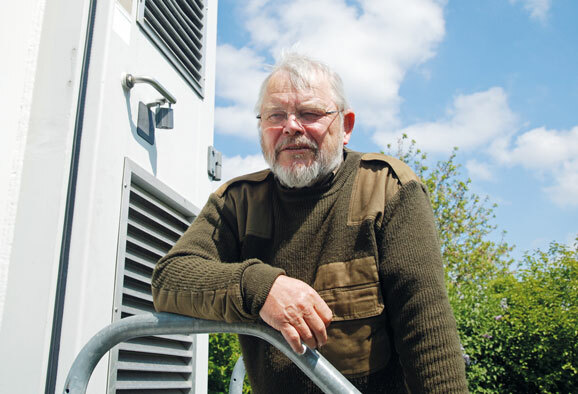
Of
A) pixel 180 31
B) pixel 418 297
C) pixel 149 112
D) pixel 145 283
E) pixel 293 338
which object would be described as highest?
pixel 180 31

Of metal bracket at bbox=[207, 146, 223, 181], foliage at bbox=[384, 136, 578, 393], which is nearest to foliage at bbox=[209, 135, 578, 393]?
foliage at bbox=[384, 136, 578, 393]

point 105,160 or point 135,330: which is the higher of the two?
point 105,160

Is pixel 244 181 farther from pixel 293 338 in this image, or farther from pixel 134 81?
pixel 134 81

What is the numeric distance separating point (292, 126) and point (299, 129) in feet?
0.09

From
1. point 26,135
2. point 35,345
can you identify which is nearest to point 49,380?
point 35,345

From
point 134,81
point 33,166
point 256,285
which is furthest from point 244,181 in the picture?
point 134,81

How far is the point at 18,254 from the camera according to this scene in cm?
201

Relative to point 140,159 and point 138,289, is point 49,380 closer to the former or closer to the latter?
point 138,289

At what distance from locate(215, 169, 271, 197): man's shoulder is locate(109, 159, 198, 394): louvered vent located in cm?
84

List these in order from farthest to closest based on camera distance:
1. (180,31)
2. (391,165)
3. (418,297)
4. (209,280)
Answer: (180,31)
(391,165)
(418,297)
(209,280)

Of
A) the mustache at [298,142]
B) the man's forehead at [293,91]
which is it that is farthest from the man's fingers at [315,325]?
the man's forehead at [293,91]

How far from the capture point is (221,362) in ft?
18.8

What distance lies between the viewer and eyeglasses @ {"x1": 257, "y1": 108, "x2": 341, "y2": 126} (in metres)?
1.80

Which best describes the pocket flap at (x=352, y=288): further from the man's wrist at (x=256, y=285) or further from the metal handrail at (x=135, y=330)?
the metal handrail at (x=135, y=330)
